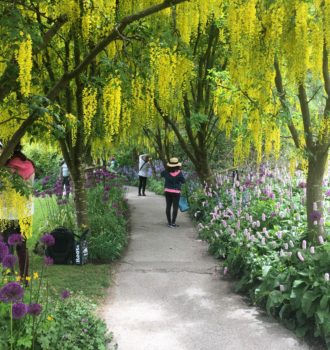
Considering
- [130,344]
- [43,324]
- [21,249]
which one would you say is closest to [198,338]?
[130,344]

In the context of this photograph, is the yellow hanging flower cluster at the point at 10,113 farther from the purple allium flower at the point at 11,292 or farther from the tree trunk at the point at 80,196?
the tree trunk at the point at 80,196

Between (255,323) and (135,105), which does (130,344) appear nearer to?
(255,323)

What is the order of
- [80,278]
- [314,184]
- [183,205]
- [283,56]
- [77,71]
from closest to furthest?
[77,71], [283,56], [314,184], [80,278], [183,205]

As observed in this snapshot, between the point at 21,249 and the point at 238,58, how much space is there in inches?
Result: 124

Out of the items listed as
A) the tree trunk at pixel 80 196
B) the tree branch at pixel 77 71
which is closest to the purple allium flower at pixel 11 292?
the tree branch at pixel 77 71

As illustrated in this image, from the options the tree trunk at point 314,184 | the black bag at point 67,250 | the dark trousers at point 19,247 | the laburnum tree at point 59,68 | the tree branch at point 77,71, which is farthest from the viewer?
the black bag at point 67,250

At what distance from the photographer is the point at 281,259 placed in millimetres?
5105

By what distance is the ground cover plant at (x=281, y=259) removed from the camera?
4.22 m

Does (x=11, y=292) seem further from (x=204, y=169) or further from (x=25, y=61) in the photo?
(x=204, y=169)

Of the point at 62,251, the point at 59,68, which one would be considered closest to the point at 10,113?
the point at 59,68

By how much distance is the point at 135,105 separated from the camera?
5.55m

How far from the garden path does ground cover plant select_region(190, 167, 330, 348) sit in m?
0.19

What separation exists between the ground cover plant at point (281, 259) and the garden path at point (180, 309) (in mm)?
191

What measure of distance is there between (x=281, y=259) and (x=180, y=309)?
1254 millimetres
